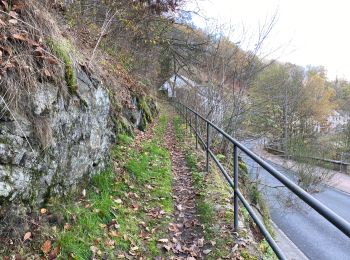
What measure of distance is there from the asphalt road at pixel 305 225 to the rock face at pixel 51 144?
30.5 feet

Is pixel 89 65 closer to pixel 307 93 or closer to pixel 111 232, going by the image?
pixel 111 232

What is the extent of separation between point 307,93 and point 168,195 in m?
36.4

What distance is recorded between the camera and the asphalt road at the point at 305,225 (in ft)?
51.5

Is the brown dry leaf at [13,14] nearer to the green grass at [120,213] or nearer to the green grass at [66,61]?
the green grass at [66,61]

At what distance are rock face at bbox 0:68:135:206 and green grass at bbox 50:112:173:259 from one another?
0.95 ft

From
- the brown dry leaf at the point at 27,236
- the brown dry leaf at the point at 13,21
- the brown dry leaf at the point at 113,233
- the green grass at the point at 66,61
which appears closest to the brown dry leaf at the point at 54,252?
the brown dry leaf at the point at 27,236

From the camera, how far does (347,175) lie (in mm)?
31719

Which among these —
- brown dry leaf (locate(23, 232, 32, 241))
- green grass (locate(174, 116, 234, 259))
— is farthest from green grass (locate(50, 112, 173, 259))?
green grass (locate(174, 116, 234, 259))

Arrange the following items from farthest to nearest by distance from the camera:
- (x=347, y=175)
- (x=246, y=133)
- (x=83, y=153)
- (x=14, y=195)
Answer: (x=347, y=175)
(x=246, y=133)
(x=83, y=153)
(x=14, y=195)

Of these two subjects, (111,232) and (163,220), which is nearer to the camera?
(111,232)

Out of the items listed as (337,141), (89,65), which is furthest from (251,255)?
(337,141)

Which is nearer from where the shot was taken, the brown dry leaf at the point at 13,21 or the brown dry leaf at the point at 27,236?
the brown dry leaf at the point at 27,236

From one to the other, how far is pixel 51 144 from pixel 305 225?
19.8 metres

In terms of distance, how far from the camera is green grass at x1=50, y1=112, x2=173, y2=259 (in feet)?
10.8
